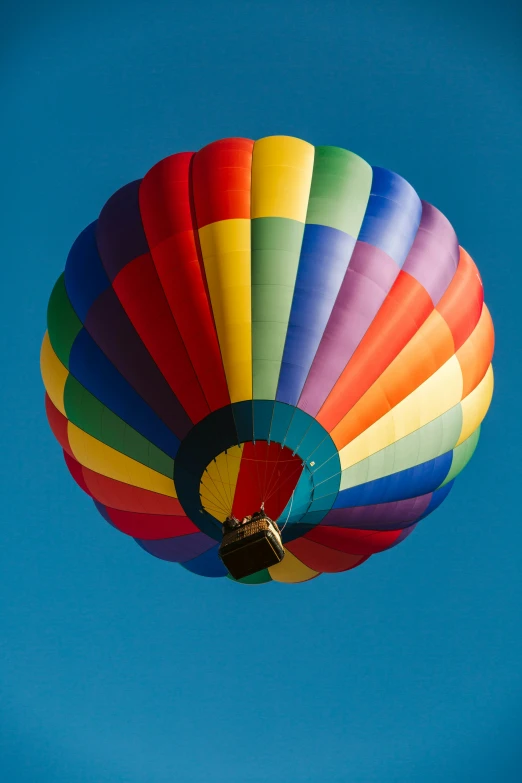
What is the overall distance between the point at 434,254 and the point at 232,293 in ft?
8.92

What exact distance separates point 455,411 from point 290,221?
3097mm

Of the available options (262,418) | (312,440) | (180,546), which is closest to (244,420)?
(262,418)

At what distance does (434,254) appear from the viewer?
49.6ft

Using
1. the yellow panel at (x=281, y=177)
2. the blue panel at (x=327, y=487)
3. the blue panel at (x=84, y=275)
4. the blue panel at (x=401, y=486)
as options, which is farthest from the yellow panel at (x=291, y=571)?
the yellow panel at (x=281, y=177)

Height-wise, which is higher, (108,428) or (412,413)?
(108,428)

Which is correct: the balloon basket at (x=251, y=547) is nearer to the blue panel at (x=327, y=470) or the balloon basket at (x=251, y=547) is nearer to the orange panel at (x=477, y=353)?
the blue panel at (x=327, y=470)

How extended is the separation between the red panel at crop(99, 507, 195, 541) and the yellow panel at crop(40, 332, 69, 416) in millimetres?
1509

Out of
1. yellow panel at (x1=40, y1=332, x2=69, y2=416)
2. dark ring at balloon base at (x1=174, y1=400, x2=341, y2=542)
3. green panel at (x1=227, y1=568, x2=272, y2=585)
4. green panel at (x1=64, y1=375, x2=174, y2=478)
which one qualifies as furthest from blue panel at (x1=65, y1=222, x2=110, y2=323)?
green panel at (x1=227, y1=568, x2=272, y2=585)

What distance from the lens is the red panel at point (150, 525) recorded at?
49.9ft

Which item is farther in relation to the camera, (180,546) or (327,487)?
(180,546)

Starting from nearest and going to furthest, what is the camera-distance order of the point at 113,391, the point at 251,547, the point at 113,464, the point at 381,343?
the point at 251,547
the point at 381,343
the point at 113,391
the point at 113,464

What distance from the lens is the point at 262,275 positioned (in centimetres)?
1410

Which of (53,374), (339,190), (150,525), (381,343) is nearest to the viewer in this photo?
(381,343)

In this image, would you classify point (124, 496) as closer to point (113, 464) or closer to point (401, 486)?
point (113, 464)
